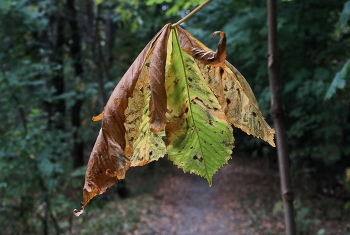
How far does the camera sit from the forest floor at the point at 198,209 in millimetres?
6234

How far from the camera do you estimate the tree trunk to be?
897mm

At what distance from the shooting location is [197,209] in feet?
27.1

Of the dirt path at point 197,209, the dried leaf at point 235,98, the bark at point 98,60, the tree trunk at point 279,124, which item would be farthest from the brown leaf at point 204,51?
the bark at point 98,60

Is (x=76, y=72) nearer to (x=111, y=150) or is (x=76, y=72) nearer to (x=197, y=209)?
(x=197, y=209)

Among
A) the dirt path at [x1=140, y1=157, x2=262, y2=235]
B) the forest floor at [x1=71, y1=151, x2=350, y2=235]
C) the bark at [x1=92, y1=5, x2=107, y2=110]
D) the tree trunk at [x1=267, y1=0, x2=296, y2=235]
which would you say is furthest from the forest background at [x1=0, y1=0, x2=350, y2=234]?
the tree trunk at [x1=267, y1=0, x2=296, y2=235]

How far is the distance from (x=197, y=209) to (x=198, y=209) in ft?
0.10

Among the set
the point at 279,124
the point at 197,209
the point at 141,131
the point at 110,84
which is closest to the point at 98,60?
the point at 110,84

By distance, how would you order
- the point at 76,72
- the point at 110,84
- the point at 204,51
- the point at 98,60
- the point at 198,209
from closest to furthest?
the point at 204,51, the point at 110,84, the point at 98,60, the point at 198,209, the point at 76,72

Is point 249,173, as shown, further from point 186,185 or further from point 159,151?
point 159,151

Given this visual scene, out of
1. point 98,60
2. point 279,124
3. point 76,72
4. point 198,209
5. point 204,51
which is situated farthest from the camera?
point 76,72

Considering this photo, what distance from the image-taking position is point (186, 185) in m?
10.8

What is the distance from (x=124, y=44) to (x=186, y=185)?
5.76 m

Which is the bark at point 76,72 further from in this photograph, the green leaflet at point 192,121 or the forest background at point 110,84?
the green leaflet at point 192,121

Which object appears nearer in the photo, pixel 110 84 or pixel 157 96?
pixel 157 96
